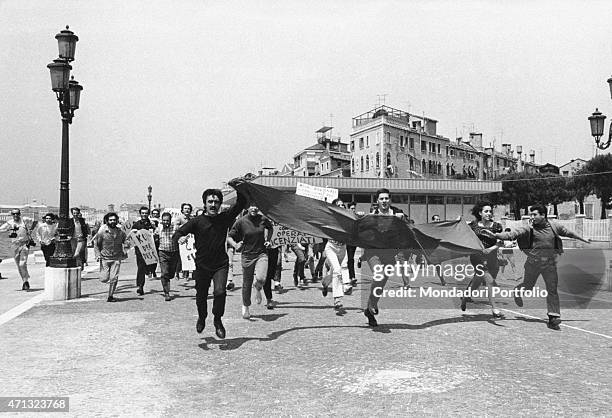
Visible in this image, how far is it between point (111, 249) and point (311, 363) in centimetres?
642

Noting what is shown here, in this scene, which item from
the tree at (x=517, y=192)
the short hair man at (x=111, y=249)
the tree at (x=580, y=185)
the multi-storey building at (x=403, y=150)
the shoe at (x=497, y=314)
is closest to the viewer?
the shoe at (x=497, y=314)

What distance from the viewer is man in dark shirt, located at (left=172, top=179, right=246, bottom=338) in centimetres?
752

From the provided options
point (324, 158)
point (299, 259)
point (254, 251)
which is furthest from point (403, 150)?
point (254, 251)

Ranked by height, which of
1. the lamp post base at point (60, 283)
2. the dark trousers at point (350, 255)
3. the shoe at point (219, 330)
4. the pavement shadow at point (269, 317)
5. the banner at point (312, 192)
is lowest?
the pavement shadow at point (269, 317)

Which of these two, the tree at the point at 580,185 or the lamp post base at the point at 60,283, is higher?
the tree at the point at 580,185

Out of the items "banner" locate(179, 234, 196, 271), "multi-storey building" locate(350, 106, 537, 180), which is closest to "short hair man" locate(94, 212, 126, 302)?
"banner" locate(179, 234, 196, 271)

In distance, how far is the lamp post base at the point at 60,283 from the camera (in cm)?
1158

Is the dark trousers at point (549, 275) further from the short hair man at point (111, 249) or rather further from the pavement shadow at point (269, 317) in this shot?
the short hair man at point (111, 249)

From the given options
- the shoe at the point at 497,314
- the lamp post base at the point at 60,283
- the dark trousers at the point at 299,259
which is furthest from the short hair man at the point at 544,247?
the lamp post base at the point at 60,283

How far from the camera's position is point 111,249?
11.5 meters

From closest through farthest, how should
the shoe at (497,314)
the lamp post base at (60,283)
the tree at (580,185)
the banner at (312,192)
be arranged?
the shoe at (497,314)
the banner at (312,192)
the lamp post base at (60,283)
the tree at (580,185)

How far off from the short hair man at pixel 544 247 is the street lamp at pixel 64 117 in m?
8.34

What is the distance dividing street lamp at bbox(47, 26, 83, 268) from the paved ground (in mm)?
1640

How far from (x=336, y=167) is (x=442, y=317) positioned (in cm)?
8713
